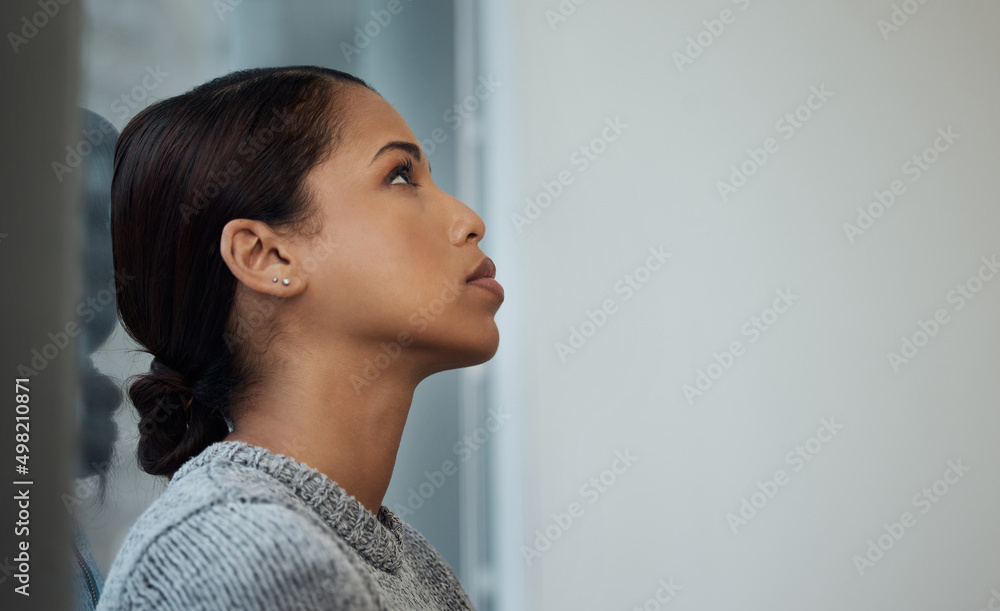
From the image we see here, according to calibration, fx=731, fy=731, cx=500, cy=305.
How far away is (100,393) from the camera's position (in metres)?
0.89

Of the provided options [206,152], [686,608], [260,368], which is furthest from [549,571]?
[206,152]

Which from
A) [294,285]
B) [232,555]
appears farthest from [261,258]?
[232,555]

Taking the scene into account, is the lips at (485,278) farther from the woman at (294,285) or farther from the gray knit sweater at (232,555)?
the gray knit sweater at (232,555)

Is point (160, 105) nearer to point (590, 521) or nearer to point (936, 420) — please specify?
point (590, 521)

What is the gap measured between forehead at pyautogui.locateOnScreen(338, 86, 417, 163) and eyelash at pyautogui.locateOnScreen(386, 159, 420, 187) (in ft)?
0.10

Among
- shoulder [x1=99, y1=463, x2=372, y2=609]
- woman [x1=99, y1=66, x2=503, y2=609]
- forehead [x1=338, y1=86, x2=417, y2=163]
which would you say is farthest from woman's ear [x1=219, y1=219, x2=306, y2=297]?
shoulder [x1=99, y1=463, x2=372, y2=609]

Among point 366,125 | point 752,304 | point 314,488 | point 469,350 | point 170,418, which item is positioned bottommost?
point 170,418

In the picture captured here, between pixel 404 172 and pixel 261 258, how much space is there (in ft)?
0.65

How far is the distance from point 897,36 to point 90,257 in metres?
1.58

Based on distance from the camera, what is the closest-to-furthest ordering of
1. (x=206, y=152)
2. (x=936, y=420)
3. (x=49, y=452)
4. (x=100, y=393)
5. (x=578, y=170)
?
(x=49, y=452), (x=206, y=152), (x=100, y=393), (x=936, y=420), (x=578, y=170)

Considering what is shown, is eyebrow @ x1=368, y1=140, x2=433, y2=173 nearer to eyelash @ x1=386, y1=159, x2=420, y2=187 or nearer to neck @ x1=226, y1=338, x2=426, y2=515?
eyelash @ x1=386, y1=159, x2=420, y2=187

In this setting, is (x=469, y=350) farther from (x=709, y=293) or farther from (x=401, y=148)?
(x=709, y=293)

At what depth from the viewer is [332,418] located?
0.77 metres

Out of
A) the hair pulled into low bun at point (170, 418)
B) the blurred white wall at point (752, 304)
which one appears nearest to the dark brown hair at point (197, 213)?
the hair pulled into low bun at point (170, 418)
